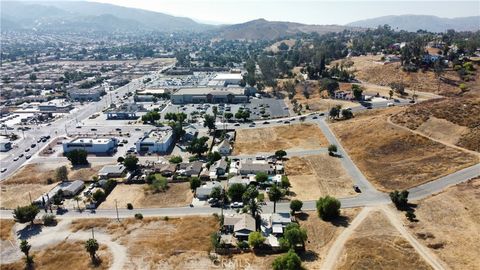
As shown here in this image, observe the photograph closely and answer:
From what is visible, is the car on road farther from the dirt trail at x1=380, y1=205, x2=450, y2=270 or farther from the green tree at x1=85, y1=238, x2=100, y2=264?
the dirt trail at x1=380, y1=205, x2=450, y2=270

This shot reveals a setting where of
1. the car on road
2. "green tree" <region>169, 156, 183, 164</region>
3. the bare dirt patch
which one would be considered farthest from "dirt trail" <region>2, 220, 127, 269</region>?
"green tree" <region>169, 156, 183, 164</region>

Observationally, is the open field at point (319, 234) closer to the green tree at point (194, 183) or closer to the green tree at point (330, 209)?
the green tree at point (330, 209)

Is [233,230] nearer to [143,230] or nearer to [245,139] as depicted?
[143,230]

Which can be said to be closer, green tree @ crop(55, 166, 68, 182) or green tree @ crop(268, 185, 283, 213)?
green tree @ crop(268, 185, 283, 213)

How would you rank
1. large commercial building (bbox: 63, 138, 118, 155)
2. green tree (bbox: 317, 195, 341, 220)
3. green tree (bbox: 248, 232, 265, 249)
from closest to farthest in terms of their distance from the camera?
1. green tree (bbox: 248, 232, 265, 249)
2. green tree (bbox: 317, 195, 341, 220)
3. large commercial building (bbox: 63, 138, 118, 155)

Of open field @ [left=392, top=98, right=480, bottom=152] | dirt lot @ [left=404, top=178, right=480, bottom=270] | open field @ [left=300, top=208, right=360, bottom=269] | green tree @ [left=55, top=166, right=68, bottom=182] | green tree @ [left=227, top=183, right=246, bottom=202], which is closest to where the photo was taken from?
dirt lot @ [left=404, top=178, right=480, bottom=270]

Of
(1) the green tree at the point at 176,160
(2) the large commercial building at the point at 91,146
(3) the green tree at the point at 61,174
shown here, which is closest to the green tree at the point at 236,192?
(1) the green tree at the point at 176,160

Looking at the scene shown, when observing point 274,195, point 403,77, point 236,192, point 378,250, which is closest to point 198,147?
point 236,192
